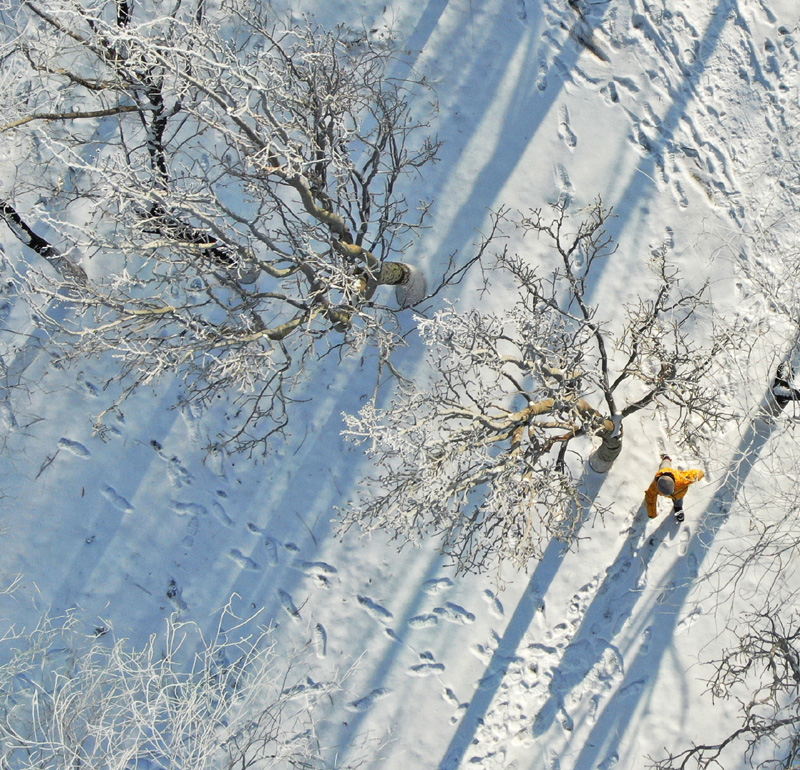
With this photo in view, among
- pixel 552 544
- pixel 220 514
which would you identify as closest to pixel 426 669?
pixel 552 544

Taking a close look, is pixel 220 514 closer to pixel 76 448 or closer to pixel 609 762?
pixel 76 448

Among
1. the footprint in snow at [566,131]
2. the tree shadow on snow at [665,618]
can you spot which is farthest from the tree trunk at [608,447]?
the footprint in snow at [566,131]

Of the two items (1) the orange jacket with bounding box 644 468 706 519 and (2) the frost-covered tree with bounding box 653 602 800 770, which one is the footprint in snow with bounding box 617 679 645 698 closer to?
(2) the frost-covered tree with bounding box 653 602 800 770

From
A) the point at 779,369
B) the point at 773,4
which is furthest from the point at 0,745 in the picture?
the point at 773,4

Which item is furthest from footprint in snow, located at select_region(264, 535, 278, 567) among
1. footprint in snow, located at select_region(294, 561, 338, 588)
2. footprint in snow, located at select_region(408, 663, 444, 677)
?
footprint in snow, located at select_region(408, 663, 444, 677)

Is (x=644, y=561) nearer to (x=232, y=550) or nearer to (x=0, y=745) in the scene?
(x=232, y=550)

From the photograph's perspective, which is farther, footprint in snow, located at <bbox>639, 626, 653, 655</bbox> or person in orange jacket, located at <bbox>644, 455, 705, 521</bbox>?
footprint in snow, located at <bbox>639, 626, 653, 655</bbox>
